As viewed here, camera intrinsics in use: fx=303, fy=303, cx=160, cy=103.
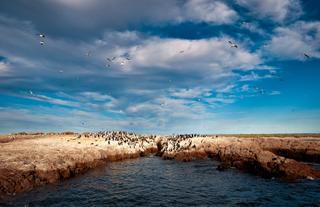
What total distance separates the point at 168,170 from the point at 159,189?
12747mm

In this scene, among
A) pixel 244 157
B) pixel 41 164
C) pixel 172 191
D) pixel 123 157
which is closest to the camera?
pixel 172 191

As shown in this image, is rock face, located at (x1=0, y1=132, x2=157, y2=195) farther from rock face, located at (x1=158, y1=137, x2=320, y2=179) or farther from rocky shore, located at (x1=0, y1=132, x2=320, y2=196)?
rock face, located at (x1=158, y1=137, x2=320, y2=179)

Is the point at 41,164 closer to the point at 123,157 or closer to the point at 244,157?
the point at 123,157

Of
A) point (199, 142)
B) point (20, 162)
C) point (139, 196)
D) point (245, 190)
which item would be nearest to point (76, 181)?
point (20, 162)

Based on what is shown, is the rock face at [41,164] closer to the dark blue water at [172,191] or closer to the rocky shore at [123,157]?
the rocky shore at [123,157]

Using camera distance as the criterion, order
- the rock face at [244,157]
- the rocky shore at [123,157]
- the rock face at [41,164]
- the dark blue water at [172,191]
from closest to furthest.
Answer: the dark blue water at [172,191] < the rock face at [41,164] < the rocky shore at [123,157] < the rock face at [244,157]

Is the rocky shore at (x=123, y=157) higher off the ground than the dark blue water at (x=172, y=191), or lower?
higher

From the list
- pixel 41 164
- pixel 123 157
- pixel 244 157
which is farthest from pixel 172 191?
pixel 123 157

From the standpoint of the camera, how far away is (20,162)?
32656 mm

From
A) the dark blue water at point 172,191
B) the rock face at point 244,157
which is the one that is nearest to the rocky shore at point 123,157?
the rock face at point 244,157

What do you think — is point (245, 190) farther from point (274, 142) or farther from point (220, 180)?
point (274, 142)

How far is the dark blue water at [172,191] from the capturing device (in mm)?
26719

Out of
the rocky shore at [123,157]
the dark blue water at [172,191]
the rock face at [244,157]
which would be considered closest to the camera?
the dark blue water at [172,191]

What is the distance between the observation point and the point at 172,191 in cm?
3186
